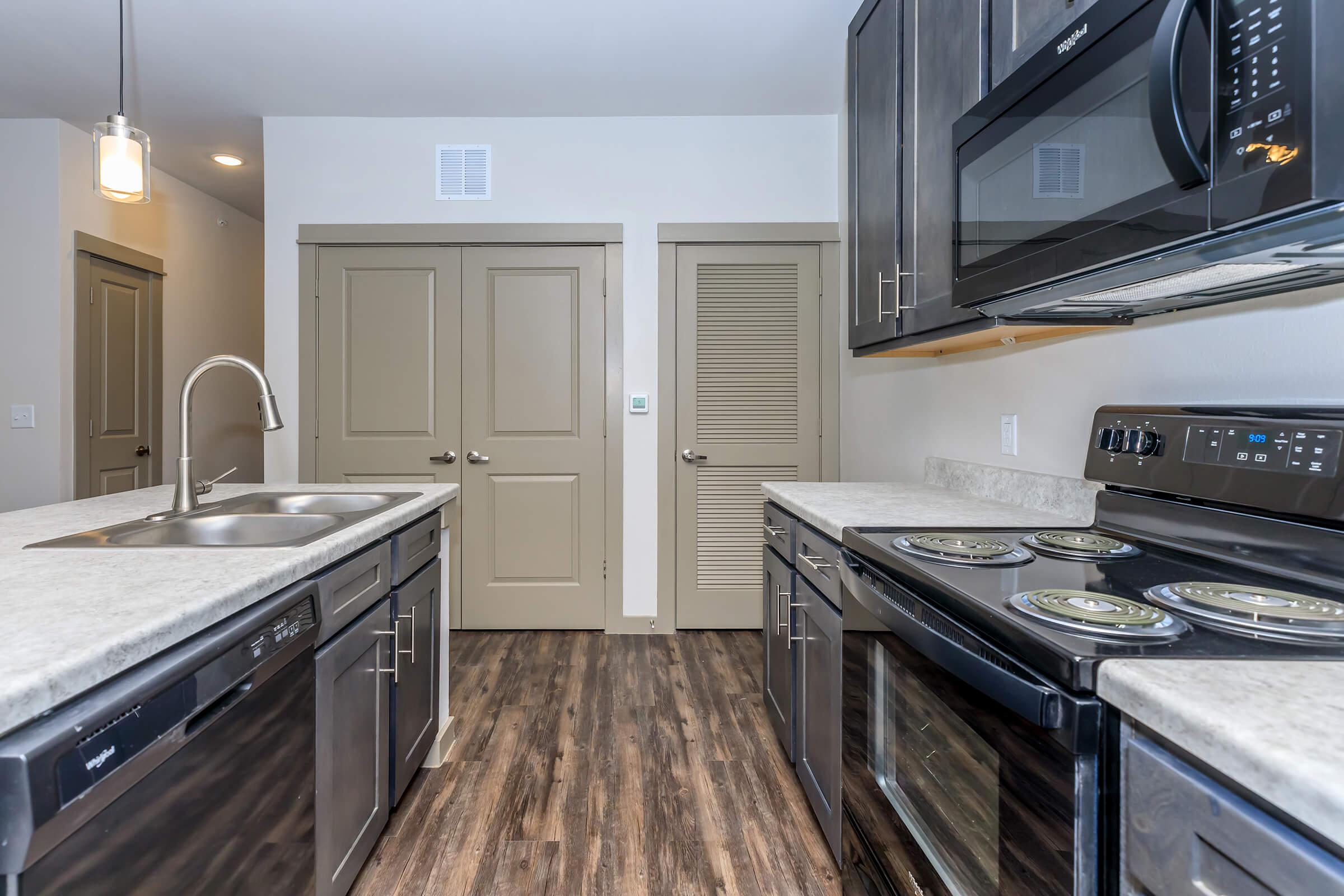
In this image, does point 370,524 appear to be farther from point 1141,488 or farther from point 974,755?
point 1141,488

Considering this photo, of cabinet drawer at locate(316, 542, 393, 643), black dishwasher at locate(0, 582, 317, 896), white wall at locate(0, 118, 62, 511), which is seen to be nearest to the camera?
black dishwasher at locate(0, 582, 317, 896)

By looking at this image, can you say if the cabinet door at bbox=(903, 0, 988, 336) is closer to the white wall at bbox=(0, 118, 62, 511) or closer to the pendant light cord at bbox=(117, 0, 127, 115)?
the pendant light cord at bbox=(117, 0, 127, 115)

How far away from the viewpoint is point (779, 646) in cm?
211

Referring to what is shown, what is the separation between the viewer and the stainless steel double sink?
1.29 m

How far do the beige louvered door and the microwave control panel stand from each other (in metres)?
A: 2.72

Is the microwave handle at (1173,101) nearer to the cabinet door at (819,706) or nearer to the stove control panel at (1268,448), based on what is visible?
the stove control panel at (1268,448)

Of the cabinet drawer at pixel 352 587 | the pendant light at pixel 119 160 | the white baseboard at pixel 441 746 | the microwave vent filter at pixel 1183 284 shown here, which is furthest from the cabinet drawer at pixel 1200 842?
the pendant light at pixel 119 160

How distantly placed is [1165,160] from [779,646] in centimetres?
165

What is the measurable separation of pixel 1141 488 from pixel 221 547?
5.84 ft

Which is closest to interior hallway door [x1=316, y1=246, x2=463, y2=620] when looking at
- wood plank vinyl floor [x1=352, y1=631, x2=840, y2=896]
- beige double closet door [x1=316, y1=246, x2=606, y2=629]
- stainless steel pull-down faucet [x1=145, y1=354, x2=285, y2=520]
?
beige double closet door [x1=316, y1=246, x2=606, y2=629]

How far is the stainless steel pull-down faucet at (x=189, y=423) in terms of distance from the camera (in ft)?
5.32

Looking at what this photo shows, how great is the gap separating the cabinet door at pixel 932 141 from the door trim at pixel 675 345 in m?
1.58

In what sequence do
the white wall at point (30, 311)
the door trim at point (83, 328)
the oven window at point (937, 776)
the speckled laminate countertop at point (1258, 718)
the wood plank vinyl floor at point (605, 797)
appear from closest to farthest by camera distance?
the speckled laminate countertop at point (1258, 718), the oven window at point (937, 776), the wood plank vinyl floor at point (605, 797), the white wall at point (30, 311), the door trim at point (83, 328)

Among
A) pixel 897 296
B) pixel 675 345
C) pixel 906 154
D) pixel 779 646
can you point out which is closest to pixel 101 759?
pixel 779 646
